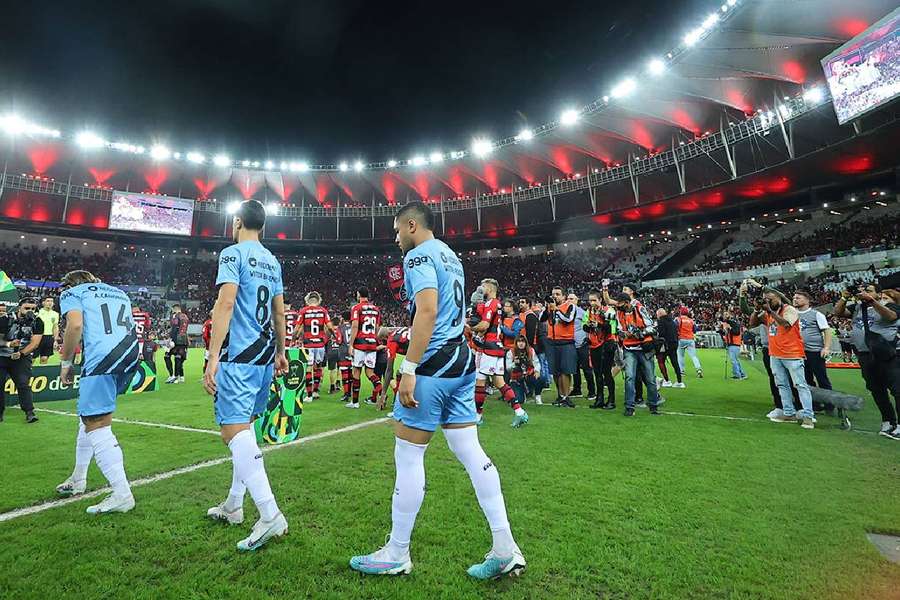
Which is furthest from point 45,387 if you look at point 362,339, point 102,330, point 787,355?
point 787,355

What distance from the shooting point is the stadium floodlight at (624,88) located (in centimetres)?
2925

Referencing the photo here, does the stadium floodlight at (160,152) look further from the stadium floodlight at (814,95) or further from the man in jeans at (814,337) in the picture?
the stadium floodlight at (814,95)

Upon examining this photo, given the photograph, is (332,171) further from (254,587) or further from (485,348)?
(254,587)

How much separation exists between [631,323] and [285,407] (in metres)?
5.63

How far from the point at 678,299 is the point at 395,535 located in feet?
123

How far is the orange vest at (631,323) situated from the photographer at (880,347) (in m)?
2.72

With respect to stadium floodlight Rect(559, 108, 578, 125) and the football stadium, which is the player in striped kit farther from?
stadium floodlight Rect(559, 108, 578, 125)

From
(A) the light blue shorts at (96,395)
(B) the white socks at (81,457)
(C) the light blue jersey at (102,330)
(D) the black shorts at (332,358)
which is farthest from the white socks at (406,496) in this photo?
(D) the black shorts at (332,358)

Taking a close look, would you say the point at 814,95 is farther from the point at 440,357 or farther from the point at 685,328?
the point at 440,357

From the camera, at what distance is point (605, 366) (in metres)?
8.24

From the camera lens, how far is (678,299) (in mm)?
34906

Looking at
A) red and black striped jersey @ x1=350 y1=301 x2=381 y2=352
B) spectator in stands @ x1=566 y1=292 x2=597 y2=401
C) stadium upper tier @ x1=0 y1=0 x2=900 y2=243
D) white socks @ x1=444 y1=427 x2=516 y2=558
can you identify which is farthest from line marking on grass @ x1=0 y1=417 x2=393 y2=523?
stadium upper tier @ x1=0 y1=0 x2=900 y2=243

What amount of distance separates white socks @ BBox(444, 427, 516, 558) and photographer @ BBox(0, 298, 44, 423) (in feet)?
24.7

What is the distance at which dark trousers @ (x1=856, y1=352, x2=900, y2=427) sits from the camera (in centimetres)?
571
